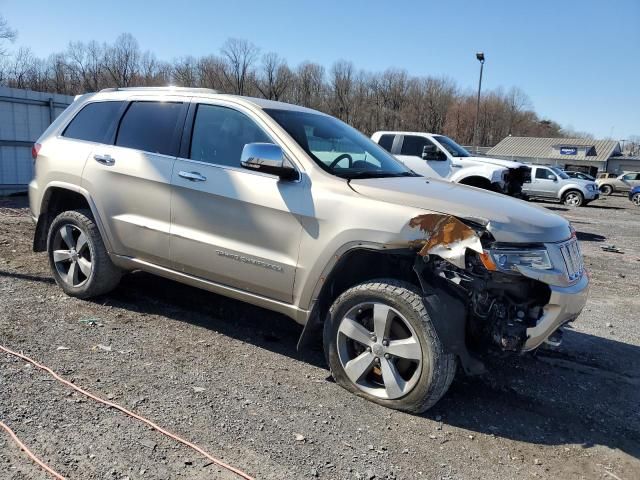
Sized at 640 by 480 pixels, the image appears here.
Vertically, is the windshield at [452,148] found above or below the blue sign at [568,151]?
below

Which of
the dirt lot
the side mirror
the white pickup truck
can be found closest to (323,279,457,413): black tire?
the dirt lot

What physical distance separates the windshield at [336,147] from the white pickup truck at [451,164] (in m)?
7.36

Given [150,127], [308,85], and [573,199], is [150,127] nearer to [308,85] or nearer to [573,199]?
[573,199]

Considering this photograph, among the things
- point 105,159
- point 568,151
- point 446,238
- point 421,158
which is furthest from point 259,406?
point 568,151

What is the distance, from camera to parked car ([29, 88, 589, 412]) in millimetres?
3238

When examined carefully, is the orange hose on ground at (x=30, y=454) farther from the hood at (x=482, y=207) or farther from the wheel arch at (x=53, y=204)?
the wheel arch at (x=53, y=204)

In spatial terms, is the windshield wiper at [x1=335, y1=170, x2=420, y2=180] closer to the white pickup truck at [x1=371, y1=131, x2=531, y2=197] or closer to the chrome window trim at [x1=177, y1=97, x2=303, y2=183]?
the chrome window trim at [x1=177, y1=97, x2=303, y2=183]

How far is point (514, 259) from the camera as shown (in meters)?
3.18

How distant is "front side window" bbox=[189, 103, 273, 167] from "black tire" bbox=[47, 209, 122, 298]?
1282mm

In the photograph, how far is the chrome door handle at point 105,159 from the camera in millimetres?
4602

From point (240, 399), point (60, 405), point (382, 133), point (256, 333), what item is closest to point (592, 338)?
point (256, 333)

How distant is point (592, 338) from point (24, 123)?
12.3 meters

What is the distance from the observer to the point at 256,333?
15.2 ft

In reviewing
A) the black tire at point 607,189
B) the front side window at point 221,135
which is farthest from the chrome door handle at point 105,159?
the black tire at point 607,189
